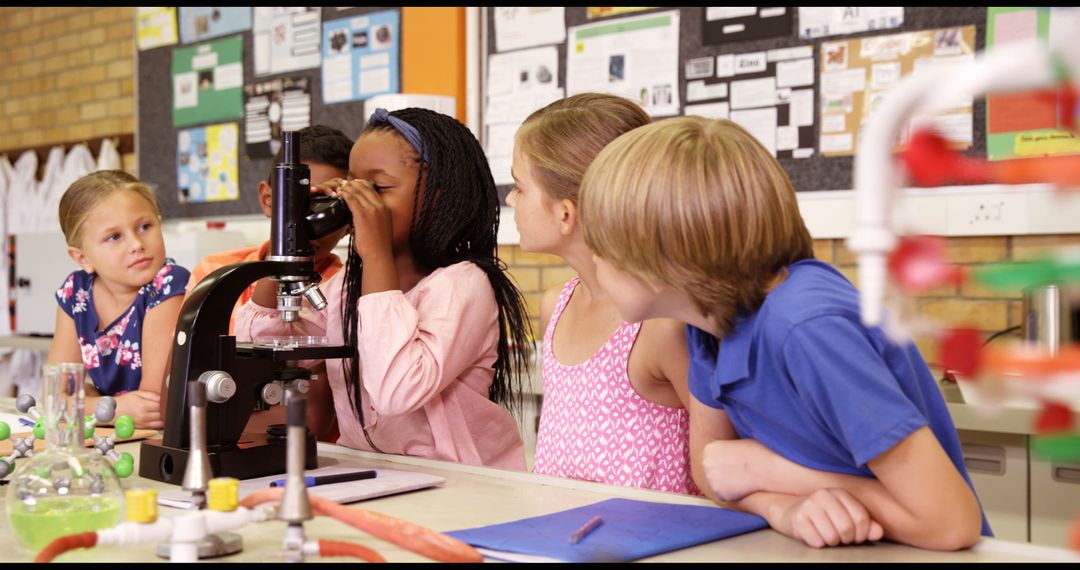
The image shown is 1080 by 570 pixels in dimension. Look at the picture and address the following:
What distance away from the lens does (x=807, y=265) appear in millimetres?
1093

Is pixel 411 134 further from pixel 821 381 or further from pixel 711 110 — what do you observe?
pixel 711 110

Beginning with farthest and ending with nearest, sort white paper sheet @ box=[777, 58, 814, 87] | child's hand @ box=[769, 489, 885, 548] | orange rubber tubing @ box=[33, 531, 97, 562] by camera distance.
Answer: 1. white paper sheet @ box=[777, 58, 814, 87]
2. child's hand @ box=[769, 489, 885, 548]
3. orange rubber tubing @ box=[33, 531, 97, 562]

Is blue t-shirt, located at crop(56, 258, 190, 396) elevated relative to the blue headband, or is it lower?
lower

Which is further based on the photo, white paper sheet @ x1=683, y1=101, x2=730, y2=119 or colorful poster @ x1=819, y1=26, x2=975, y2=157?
white paper sheet @ x1=683, y1=101, x2=730, y2=119

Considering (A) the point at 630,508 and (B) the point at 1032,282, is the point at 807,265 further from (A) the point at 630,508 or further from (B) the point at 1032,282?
(B) the point at 1032,282

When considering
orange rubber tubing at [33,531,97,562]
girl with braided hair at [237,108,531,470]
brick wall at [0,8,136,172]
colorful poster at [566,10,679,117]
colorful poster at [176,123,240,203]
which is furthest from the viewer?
brick wall at [0,8,136,172]

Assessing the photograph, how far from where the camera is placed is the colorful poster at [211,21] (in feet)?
13.4

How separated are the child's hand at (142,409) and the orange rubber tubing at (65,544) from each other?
0.96m

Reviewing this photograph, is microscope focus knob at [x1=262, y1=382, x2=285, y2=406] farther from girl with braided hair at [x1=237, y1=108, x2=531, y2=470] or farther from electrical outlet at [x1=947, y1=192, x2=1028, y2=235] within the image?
electrical outlet at [x1=947, y1=192, x2=1028, y2=235]

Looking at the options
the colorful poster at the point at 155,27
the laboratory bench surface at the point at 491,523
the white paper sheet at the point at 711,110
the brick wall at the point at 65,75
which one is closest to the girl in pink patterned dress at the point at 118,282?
the laboratory bench surface at the point at 491,523

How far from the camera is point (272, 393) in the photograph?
53.4 inches

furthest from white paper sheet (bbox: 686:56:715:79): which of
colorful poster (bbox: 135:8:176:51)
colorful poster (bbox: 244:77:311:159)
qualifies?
colorful poster (bbox: 135:8:176:51)

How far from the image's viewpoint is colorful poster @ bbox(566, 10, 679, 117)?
9.55 ft

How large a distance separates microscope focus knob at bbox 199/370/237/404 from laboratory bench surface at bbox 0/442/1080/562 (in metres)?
0.12
